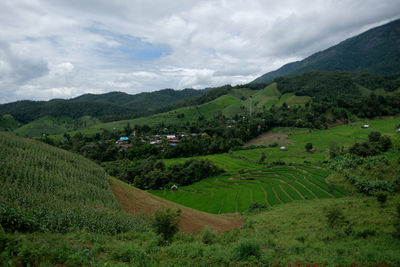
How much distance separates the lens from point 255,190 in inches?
1797

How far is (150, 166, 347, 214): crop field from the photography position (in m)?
39.6

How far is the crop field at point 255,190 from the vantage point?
1558 inches

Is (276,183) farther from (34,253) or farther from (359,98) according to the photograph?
(359,98)

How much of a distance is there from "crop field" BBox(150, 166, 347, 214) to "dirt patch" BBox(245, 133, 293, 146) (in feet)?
110

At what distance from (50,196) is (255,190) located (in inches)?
1527

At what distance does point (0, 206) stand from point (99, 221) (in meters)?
6.72

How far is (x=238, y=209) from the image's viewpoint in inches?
1513

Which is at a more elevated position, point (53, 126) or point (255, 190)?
point (53, 126)

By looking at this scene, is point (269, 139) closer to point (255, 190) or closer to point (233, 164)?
point (233, 164)

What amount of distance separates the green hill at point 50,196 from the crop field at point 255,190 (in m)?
23.4

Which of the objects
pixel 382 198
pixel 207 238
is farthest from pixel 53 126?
pixel 382 198

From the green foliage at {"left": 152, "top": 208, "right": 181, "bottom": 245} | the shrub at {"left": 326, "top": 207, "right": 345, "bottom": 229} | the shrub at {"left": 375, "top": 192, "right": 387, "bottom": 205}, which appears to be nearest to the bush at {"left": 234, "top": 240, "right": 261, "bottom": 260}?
the green foliage at {"left": 152, "top": 208, "right": 181, "bottom": 245}

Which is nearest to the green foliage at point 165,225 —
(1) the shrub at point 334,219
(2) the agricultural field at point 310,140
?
(1) the shrub at point 334,219

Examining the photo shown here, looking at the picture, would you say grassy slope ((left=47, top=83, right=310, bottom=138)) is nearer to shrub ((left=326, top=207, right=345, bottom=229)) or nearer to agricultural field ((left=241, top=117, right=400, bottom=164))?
agricultural field ((left=241, top=117, right=400, bottom=164))
